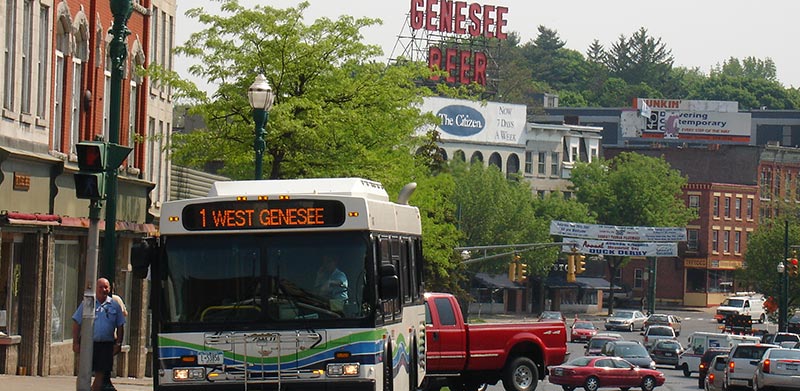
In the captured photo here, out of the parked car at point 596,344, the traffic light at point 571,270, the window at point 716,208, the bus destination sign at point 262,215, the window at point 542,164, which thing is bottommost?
the parked car at point 596,344

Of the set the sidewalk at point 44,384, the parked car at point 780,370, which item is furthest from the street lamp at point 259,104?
the parked car at point 780,370

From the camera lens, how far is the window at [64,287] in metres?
30.6

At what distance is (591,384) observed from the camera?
1742 inches

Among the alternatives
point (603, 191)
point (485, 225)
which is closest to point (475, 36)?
point (603, 191)

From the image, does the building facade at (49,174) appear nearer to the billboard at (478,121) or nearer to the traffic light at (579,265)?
the traffic light at (579,265)

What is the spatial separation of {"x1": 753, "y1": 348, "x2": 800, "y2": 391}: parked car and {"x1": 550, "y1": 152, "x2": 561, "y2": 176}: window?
86.9 m

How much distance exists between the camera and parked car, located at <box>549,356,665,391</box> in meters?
44.0

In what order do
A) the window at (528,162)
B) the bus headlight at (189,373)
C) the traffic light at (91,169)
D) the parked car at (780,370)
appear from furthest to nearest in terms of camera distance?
the window at (528,162) → the parked car at (780,370) → the traffic light at (91,169) → the bus headlight at (189,373)

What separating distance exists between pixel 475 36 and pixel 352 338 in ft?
363

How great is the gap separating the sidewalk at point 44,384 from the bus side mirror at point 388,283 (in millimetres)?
9052

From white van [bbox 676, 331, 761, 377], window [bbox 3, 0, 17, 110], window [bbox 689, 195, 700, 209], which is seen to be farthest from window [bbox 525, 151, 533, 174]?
window [bbox 3, 0, 17, 110]

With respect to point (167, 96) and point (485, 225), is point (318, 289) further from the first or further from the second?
point (485, 225)

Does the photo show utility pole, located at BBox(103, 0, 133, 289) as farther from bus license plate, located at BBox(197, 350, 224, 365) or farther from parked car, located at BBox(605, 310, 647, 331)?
parked car, located at BBox(605, 310, 647, 331)

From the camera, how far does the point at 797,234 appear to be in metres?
99.6
